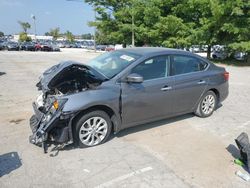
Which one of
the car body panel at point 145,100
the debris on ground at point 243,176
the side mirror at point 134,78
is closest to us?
Answer: the debris on ground at point 243,176

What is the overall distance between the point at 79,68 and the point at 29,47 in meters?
39.4

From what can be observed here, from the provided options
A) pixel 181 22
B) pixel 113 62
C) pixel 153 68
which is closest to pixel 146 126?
pixel 153 68

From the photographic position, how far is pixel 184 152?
404 centimetres

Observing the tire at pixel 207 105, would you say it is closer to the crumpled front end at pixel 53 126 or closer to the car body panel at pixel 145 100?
the car body panel at pixel 145 100

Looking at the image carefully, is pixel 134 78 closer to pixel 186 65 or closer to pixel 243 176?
pixel 186 65

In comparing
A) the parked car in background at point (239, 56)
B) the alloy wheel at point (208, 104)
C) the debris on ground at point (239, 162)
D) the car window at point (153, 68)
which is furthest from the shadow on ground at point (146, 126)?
the parked car in background at point (239, 56)

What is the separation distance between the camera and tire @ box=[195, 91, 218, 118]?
18.2 feet

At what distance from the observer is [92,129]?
4047 mm

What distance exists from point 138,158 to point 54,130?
52.2 inches

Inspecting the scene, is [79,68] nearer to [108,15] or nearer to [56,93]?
[56,93]

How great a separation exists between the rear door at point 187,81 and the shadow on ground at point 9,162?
2923 millimetres

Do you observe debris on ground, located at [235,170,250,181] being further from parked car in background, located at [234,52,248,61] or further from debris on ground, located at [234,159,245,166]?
parked car in background, located at [234,52,248,61]

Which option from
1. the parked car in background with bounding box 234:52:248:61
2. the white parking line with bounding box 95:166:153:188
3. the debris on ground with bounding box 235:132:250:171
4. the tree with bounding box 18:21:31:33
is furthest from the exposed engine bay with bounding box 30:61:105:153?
the tree with bounding box 18:21:31:33

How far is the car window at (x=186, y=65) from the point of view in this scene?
4.93 meters
